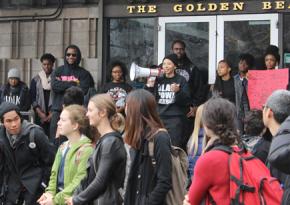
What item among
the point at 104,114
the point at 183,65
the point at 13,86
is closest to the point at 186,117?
the point at 183,65

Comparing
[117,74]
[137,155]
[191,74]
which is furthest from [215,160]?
[191,74]

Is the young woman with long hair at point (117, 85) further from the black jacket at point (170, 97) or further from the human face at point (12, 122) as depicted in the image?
the human face at point (12, 122)

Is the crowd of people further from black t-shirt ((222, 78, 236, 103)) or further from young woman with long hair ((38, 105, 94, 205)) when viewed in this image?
black t-shirt ((222, 78, 236, 103))

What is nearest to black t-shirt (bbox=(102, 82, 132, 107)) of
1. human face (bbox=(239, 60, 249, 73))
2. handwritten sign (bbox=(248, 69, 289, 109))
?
human face (bbox=(239, 60, 249, 73))

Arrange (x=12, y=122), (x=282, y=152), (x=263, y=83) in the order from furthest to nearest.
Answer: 1. (x=263, y=83)
2. (x=12, y=122)
3. (x=282, y=152)

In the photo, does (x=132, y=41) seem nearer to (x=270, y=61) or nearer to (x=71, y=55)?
(x=71, y=55)

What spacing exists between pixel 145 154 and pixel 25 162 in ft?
6.53

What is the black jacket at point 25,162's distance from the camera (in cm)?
721

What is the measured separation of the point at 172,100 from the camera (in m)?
10.1

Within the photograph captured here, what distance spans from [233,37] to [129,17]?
6.90ft

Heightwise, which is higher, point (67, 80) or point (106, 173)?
point (67, 80)

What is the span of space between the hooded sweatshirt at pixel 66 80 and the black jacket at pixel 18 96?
92cm

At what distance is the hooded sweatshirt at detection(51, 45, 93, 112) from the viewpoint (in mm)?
11059

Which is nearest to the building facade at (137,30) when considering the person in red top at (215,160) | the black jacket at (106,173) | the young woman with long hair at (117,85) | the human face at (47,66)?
the human face at (47,66)
